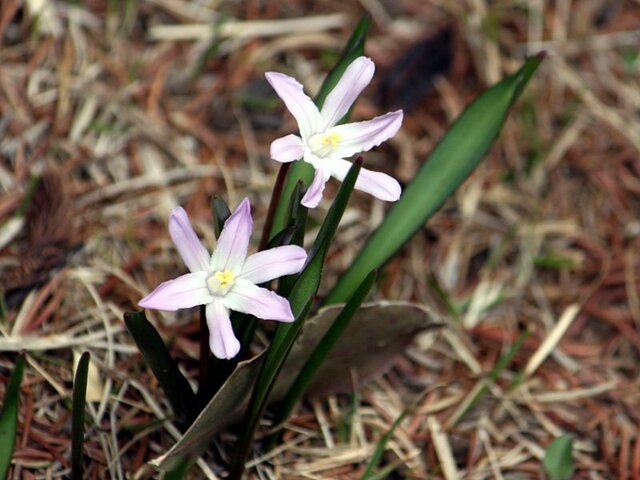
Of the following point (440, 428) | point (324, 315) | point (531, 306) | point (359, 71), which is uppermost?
point (359, 71)

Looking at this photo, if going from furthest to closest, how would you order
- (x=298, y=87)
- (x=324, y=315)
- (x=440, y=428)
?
(x=440, y=428)
(x=324, y=315)
(x=298, y=87)

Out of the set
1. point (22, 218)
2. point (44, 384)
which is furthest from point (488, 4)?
point (44, 384)

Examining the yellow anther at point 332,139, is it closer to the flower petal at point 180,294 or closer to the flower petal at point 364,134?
the flower petal at point 364,134

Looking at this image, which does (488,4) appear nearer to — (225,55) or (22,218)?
(225,55)

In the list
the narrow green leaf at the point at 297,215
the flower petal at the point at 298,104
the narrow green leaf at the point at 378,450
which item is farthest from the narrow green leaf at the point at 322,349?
the flower petal at the point at 298,104

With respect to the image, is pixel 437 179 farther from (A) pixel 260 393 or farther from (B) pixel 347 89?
(A) pixel 260 393

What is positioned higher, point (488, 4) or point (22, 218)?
point (488, 4)

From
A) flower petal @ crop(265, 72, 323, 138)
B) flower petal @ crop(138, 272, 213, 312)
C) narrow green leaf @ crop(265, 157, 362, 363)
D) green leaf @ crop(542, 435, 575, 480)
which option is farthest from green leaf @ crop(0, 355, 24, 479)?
green leaf @ crop(542, 435, 575, 480)
